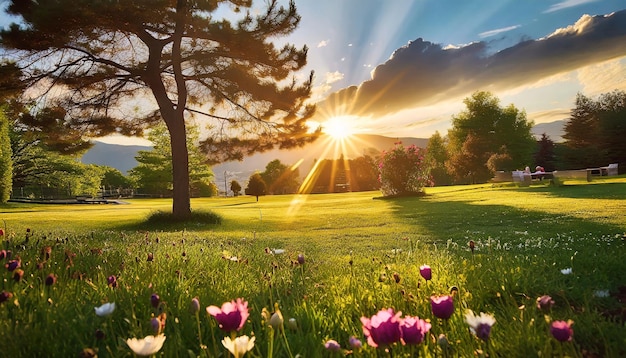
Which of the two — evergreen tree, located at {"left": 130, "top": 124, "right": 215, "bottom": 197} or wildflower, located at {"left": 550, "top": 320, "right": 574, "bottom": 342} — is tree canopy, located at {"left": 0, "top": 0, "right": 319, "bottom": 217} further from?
evergreen tree, located at {"left": 130, "top": 124, "right": 215, "bottom": 197}

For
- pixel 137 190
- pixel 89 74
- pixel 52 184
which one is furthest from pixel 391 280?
pixel 137 190

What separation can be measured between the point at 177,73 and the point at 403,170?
14.6 m

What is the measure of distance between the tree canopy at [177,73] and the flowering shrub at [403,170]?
8165 mm

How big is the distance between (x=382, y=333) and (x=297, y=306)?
1.46 m

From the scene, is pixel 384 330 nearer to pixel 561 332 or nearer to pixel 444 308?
pixel 444 308

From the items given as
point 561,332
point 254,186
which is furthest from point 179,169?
point 254,186

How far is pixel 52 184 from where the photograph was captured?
42.9m

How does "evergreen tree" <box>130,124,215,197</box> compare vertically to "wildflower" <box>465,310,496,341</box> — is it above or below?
above

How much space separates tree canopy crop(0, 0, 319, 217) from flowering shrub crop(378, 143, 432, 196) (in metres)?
8.16

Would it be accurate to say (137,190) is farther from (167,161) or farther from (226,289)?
(226,289)

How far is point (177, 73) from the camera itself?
15.7 metres

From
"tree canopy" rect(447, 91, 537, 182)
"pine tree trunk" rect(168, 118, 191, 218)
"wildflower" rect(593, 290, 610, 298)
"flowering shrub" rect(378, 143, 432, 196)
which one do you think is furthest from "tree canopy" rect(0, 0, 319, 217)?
"tree canopy" rect(447, 91, 537, 182)

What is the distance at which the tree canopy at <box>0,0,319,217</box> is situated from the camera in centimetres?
1338

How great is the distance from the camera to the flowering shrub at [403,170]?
24.1 m
